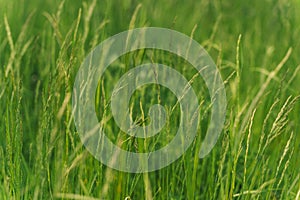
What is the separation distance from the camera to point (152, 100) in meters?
1.69

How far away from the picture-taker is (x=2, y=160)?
167cm

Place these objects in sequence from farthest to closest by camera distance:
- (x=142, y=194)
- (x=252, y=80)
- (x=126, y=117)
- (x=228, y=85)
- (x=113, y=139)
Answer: (x=252, y=80) → (x=228, y=85) → (x=113, y=139) → (x=142, y=194) → (x=126, y=117)

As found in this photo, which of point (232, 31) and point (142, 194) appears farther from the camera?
point (232, 31)

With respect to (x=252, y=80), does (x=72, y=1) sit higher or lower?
higher

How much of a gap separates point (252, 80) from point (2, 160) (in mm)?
1025

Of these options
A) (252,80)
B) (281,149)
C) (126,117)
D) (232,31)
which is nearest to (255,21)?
(232,31)

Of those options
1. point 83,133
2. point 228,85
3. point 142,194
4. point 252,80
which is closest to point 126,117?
point 83,133

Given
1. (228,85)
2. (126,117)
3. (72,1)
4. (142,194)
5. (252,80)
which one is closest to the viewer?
(126,117)

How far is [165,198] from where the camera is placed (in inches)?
66.9

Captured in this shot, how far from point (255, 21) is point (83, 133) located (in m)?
1.48

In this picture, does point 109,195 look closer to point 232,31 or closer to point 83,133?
point 83,133

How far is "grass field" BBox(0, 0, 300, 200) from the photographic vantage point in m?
1.54

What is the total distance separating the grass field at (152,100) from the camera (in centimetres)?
154

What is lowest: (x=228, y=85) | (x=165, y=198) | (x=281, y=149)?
(x=165, y=198)
